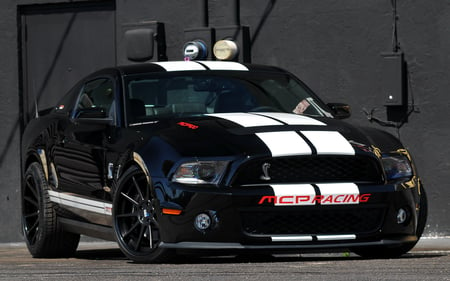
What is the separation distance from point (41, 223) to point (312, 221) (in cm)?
309

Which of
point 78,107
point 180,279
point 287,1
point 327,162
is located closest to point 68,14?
point 287,1

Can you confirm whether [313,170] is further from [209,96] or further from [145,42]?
[145,42]

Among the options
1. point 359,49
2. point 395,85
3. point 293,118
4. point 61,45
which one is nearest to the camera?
point 293,118

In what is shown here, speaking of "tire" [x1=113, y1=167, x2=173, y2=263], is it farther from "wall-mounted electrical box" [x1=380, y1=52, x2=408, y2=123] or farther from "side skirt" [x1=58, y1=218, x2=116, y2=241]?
"wall-mounted electrical box" [x1=380, y1=52, x2=408, y2=123]

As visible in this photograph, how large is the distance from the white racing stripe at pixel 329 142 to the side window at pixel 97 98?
1778mm

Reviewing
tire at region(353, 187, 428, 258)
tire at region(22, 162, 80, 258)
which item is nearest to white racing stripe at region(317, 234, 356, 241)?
tire at region(353, 187, 428, 258)

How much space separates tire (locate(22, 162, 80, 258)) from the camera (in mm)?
10328

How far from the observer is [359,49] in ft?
47.8

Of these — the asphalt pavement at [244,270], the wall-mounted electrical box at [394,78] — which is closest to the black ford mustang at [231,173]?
the asphalt pavement at [244,270]

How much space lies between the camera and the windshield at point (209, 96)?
9203mm

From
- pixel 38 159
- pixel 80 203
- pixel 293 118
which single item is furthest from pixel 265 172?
pixel 38 159

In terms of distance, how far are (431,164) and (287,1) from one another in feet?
8.58

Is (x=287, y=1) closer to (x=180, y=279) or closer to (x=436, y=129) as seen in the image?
(x=436, y=129)

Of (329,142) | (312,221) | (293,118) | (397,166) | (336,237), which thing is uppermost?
(293,118)
